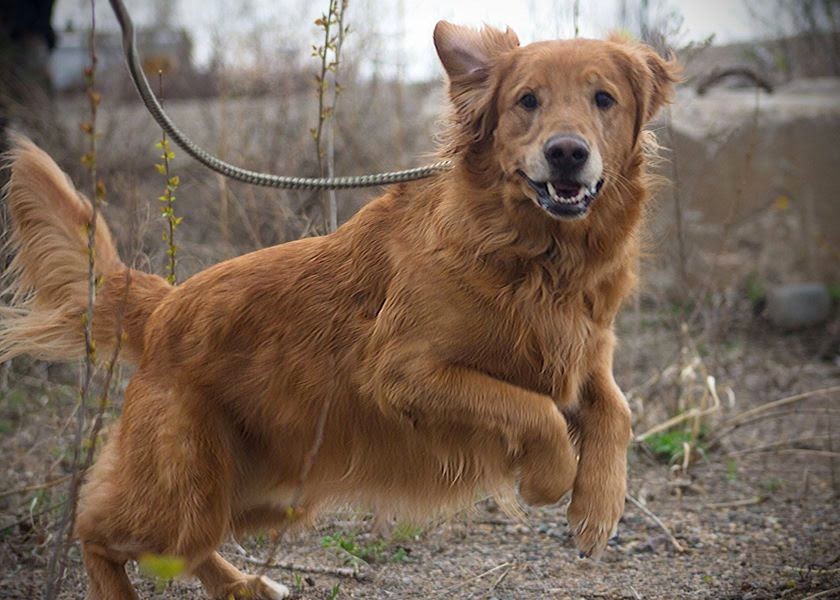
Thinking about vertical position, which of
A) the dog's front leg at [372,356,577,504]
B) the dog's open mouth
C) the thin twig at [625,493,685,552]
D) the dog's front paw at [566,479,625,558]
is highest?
the dog's open mouth

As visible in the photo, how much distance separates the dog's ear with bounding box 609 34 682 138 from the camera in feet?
11.5

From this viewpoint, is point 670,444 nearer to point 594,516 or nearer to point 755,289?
point 594,516

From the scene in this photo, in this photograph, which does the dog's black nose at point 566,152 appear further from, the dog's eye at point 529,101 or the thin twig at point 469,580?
the thin twig at point 469,580

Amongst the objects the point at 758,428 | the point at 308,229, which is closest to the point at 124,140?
the point at 308,229

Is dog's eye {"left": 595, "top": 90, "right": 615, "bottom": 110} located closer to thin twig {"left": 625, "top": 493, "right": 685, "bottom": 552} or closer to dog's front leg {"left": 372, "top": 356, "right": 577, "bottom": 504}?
dog's front leg {"left": 372, "top": 356, "right": 577, "bottom": 504}

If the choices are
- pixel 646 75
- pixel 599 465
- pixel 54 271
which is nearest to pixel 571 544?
pixel 599 465

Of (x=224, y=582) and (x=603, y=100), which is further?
(x=224, y=582)

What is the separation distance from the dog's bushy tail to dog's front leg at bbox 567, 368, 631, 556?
68.0 inches

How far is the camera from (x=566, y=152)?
3.09 metres

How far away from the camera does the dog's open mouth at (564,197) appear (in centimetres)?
315

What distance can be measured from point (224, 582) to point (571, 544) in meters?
1.58

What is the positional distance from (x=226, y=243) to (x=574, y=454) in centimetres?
315

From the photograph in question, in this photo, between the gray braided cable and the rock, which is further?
the rock

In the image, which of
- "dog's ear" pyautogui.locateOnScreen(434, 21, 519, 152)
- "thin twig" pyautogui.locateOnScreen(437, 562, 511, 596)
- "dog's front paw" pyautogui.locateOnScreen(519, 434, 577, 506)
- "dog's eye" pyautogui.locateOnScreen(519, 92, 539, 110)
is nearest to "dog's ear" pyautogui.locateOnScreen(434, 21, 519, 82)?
"dog's ear" pyautogui.locateOnScreen(434, 21, 519, 152)
